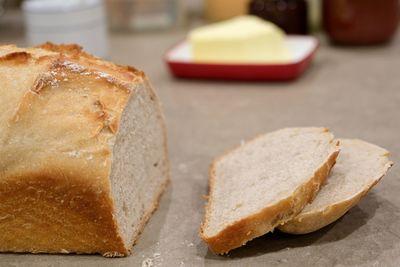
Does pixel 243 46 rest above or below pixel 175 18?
above

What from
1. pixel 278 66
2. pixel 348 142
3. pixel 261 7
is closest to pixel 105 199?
pixel 348 142

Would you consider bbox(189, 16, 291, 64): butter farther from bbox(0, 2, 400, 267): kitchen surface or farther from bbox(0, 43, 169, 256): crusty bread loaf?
bbox(0, 43, 169, 256): crusty bread loaf

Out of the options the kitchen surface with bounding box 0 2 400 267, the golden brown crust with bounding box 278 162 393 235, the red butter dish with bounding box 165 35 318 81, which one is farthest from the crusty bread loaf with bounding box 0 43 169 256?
the red butter dish with bounding box 165 35 318 81

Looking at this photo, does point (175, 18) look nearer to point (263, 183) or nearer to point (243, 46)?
point (243, 46)

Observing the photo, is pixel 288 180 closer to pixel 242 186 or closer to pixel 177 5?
pixel 242 186

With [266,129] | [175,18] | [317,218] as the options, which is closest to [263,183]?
[317,218]

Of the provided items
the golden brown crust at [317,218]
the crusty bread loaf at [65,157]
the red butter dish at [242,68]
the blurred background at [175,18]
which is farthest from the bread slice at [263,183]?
the blurred background at [175,18]
